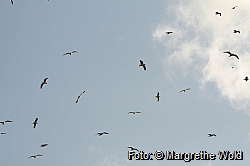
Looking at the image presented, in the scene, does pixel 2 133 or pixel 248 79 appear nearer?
pixel 2 133

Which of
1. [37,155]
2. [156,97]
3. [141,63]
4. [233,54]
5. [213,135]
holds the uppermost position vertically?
[233,54]

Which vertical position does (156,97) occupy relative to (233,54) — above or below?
below

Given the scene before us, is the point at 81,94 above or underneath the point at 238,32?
underneath

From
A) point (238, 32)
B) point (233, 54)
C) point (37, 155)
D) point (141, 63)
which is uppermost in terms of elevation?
point (238, 32)

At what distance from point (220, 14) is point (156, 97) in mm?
19158

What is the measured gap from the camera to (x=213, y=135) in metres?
64.5

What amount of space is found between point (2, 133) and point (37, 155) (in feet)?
23.2

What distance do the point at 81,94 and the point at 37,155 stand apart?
14213 mm

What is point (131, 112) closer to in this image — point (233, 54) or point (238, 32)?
point (233, 54)

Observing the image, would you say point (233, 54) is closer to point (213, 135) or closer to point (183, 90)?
point (183, 90)

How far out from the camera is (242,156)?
6188 centimetres

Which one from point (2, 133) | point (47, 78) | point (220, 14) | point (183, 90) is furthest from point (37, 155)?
point (220, 14)

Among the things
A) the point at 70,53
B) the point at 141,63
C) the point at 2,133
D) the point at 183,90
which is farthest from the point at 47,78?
the point at 183,90

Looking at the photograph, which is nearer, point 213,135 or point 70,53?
point 70,53
